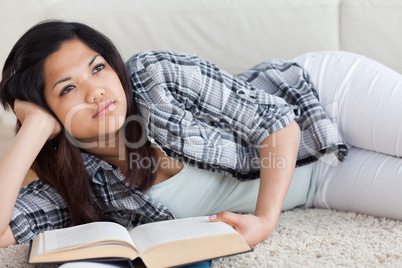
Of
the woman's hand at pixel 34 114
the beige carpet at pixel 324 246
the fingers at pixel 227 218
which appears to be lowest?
the beige carpet at pixel 324 246

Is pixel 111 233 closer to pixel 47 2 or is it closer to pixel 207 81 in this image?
pixel 207 81

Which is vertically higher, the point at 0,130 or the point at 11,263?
the point at 11,263

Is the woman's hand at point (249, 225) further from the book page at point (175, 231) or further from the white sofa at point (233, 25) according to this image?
the white sofa at point (233, 25)

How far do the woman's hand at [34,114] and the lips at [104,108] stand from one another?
0.35ft

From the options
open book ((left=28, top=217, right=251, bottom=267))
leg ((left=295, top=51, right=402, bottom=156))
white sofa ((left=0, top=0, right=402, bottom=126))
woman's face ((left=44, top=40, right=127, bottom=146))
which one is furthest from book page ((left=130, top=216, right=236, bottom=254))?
white sofa ((left=0, top=0, right=402, bottom=126))

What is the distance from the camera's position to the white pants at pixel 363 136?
1.24 metres

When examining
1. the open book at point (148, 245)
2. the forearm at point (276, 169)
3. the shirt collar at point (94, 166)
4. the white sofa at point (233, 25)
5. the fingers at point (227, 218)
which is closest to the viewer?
the open book at point (148, 245)

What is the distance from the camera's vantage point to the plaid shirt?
46.3 inches

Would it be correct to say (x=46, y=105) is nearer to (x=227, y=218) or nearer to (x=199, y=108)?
(x=199, y=108)

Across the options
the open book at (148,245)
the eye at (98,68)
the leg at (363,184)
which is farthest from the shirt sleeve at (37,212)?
the leg at (363,184)

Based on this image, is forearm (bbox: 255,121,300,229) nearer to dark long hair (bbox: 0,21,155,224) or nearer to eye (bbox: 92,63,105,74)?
dark long hair (bbox: 0,21,155,224)

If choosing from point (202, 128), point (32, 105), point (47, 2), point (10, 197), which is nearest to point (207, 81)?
point (202, 128)

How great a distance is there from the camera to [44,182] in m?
1.26

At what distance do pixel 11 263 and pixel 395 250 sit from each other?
753 millimetres
